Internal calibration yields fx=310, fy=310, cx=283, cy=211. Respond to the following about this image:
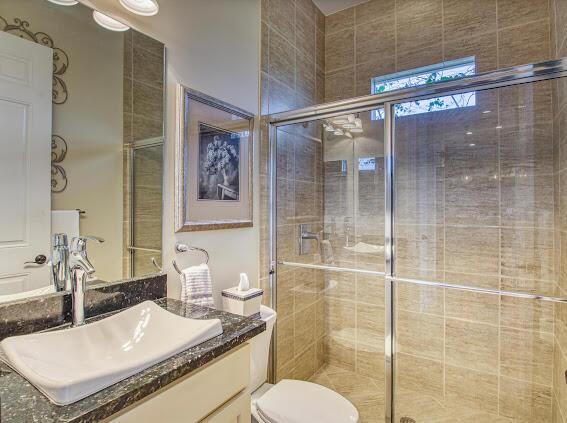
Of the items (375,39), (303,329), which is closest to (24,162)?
(303,329)

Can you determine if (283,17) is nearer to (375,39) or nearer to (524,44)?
(375,39)

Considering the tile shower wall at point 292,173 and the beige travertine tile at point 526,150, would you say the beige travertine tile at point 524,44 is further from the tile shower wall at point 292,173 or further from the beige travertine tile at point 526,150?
the tile shower wall at point 292,173

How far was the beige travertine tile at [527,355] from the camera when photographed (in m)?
1.96

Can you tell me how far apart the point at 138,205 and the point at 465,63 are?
2.46 meters

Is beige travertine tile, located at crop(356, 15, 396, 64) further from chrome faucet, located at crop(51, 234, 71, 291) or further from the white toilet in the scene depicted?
chrome faucet, located at crop(51, 234, 71, 291)

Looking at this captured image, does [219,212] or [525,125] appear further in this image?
[525,125]

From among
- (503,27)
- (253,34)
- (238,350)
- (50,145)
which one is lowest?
(238,350)

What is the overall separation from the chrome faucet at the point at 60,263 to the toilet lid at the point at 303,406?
1.03 m

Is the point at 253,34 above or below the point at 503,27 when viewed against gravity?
below

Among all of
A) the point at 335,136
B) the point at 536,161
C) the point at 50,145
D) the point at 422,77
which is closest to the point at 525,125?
the point at 536,161

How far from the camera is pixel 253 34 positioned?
200 centimetres

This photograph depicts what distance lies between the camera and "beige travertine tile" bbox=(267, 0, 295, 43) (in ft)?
7.09

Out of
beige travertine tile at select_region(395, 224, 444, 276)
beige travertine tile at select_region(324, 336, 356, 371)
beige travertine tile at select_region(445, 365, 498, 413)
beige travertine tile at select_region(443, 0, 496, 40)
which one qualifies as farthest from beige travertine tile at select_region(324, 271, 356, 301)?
Answer: beige travertine tile at select_region(443, 0, 496, 40)

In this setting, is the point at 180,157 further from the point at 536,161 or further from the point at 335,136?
the point at 536,161
